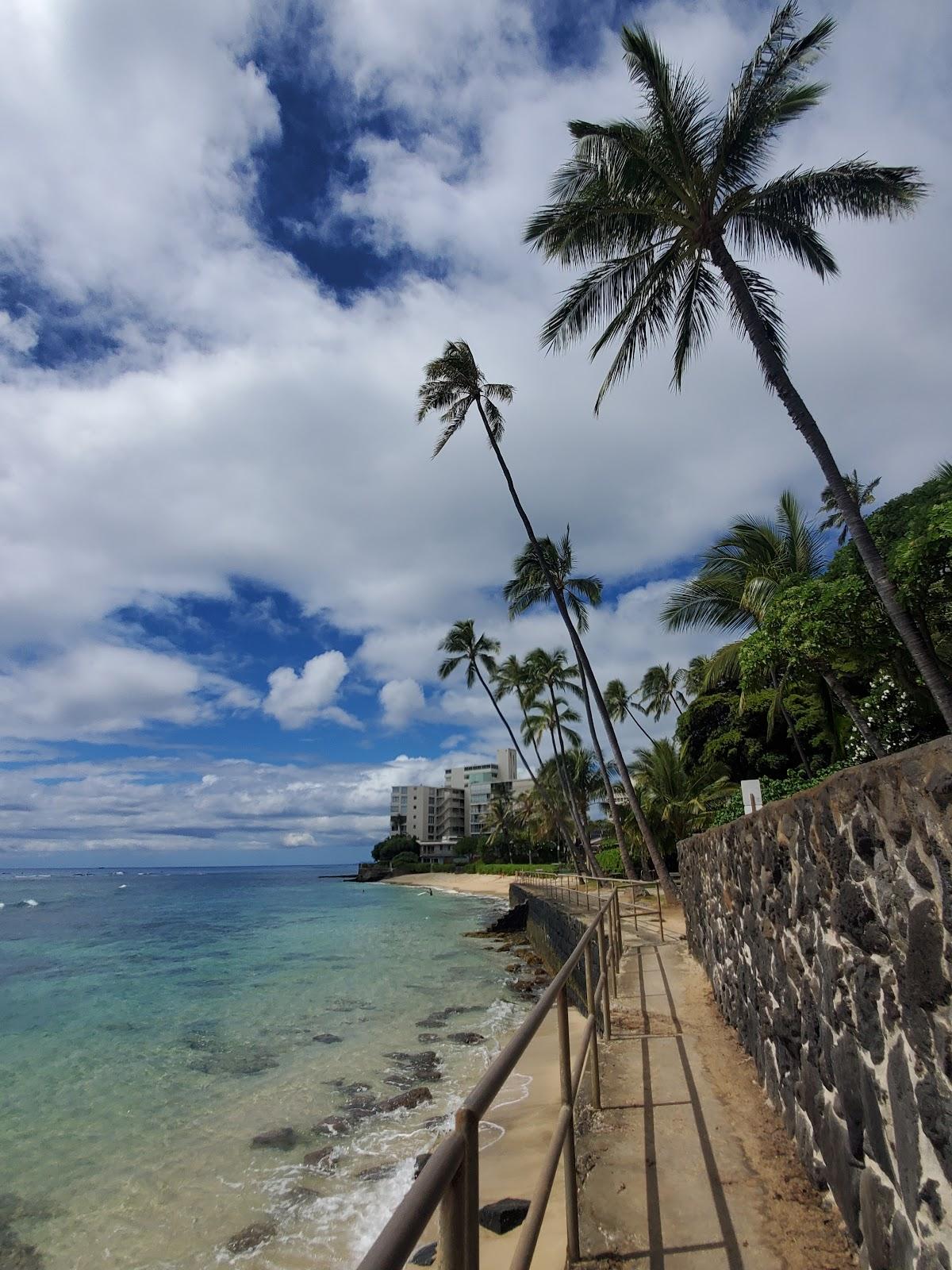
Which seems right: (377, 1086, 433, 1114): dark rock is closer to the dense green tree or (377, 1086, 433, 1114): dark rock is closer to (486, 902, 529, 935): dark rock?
(486, 902, 529, 935): dark rock

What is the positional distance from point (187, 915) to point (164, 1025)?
33.1m

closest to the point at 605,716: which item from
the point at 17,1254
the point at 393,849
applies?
the point at 17,1254

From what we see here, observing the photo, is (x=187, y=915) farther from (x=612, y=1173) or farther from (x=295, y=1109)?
(x=612, y=1173)

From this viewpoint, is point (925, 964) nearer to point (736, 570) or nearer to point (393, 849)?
point (736, 570)

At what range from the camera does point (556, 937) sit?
15102mm

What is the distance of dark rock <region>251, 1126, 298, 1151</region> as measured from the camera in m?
6.99

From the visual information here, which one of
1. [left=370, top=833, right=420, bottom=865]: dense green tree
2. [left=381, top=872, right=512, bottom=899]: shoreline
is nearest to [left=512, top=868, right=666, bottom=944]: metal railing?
[left=381, top=872, right=512, bottom=899]: shoreline

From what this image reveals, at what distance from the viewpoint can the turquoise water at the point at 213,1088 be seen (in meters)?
5.59

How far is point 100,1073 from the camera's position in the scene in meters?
10.2

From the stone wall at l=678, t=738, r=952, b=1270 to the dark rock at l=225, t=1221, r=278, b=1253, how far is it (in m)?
4.09

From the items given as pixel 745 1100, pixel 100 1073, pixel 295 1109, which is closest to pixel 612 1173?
pixel 745 1100

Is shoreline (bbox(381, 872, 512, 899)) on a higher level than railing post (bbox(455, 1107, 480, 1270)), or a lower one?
higher

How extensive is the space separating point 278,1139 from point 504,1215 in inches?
164

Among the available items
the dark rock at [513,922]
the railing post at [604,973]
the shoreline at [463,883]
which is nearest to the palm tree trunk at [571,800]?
the dark rock at [513,922]
